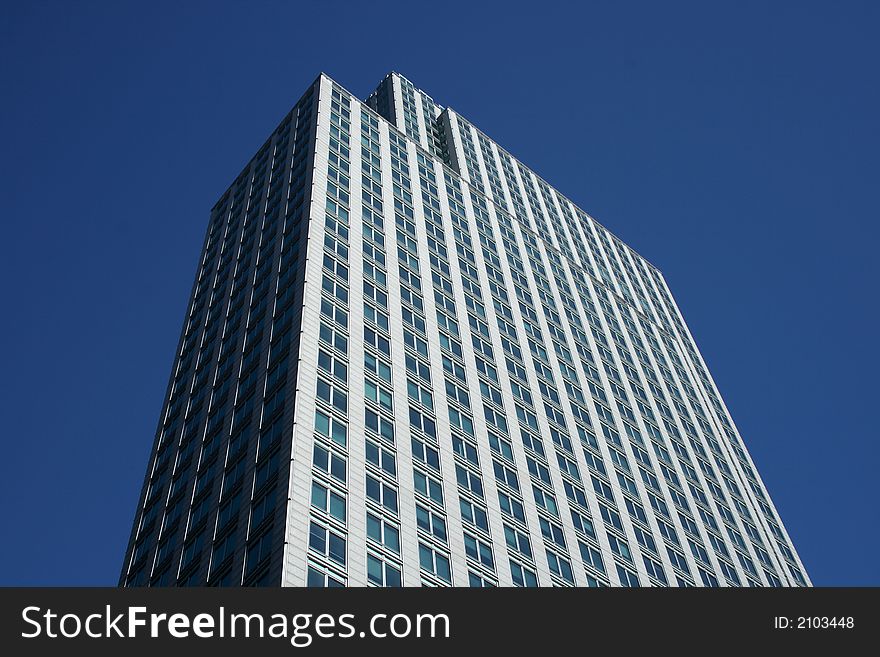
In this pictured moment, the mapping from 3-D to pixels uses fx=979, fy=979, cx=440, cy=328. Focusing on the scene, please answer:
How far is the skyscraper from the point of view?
5903cm

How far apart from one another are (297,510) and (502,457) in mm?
24231

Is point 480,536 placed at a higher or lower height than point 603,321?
lower

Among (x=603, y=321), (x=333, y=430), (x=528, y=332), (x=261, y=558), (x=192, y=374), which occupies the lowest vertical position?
(x=261, y=558)

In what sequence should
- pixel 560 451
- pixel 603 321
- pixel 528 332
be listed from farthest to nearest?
pixel 603 321, pixel 528 332, pixel 560 451

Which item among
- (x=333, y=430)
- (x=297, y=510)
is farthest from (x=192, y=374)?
(x=297, y=510)

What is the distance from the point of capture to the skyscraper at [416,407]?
59.0 m

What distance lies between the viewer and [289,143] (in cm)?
10725

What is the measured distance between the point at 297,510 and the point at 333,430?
879cm

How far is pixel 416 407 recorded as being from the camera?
7056 centimetres
